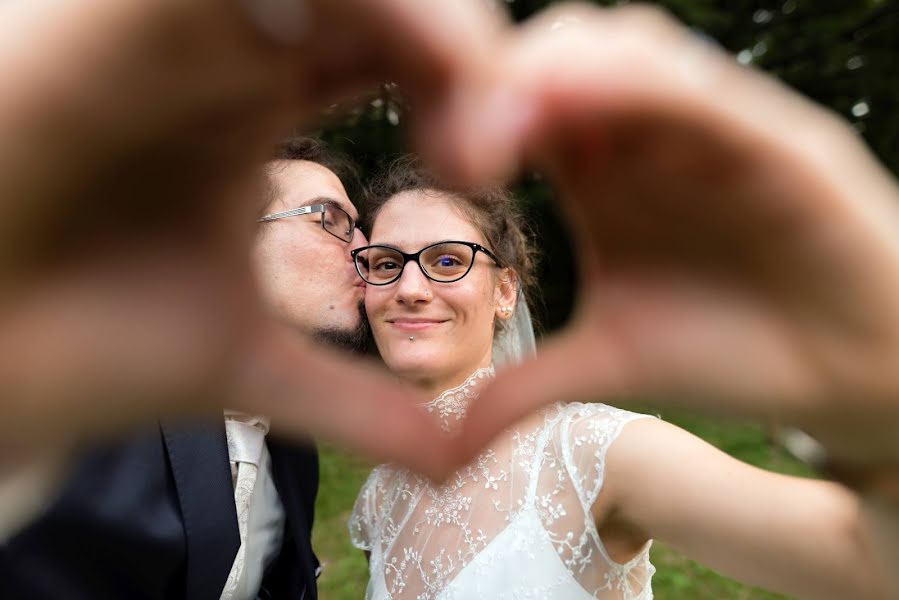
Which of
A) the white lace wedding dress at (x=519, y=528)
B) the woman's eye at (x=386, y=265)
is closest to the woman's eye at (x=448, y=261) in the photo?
the woman's eye at (x=386, y=265)

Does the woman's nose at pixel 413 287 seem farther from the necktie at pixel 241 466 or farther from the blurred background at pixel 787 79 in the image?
the blurred background at pixel 787 79

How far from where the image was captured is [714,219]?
0.43 m

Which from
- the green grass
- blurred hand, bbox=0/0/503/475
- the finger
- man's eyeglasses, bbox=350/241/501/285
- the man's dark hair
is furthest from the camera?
the green grass

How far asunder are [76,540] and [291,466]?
0.63 metres

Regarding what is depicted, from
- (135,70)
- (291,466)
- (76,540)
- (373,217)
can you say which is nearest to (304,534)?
(291,466)

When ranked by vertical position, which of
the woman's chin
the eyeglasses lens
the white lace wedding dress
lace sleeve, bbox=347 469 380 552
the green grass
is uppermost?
the eyeglasses lens

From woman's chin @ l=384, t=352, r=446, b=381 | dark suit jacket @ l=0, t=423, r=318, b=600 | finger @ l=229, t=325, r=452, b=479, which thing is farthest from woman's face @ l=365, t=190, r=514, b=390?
finger @ l=229, t=325, r=452, b=479

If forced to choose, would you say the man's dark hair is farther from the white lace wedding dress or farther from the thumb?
the thumb

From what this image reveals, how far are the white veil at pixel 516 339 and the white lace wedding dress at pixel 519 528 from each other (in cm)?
59

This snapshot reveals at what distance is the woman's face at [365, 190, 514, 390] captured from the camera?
1716 mm

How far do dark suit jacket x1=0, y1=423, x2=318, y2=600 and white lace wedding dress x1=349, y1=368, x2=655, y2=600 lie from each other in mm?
470

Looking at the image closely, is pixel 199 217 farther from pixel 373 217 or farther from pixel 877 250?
pixel 373 217

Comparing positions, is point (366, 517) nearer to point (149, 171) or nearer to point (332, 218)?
point (332, 218)

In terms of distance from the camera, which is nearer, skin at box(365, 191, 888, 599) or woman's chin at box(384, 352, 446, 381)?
skin at box(365, 191, 888, 599)
